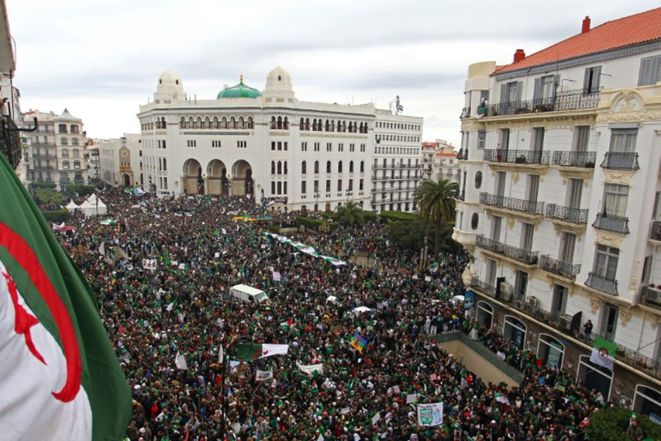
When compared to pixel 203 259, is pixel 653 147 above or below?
above

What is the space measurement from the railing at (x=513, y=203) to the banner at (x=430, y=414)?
37.4 feet

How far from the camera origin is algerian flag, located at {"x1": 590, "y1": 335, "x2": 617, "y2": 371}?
18.8 meters

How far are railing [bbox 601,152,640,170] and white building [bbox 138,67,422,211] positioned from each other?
53.0m

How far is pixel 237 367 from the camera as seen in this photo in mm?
18984

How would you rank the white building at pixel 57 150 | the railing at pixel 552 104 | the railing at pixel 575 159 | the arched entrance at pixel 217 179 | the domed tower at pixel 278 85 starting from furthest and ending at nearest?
the white building at pixel 57 150 < the arched entrance at pixel 217 179 < the domed tower at pixel 278 85 < the railing at pixel 552 104 < the railing at pixel 575 159

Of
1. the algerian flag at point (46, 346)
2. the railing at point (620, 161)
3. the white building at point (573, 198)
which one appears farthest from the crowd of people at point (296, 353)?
the algerian flag at point (46, 346)

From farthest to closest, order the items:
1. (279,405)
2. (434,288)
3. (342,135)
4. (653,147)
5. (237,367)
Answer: (342,135) → (434,288) → (237,367) → (653,147) → (279,405)

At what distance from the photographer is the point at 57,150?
303ft

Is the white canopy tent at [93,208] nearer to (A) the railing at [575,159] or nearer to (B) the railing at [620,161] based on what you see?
(A) the railing at [575,159]

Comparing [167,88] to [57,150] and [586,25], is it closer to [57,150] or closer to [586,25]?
[57,150]

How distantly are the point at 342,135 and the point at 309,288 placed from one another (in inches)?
1980

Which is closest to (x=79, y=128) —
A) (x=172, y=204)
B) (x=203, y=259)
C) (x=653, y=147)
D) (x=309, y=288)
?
(x=172, y=204)

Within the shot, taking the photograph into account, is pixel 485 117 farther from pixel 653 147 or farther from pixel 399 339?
pixel 399 339

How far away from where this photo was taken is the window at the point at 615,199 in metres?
18.5
